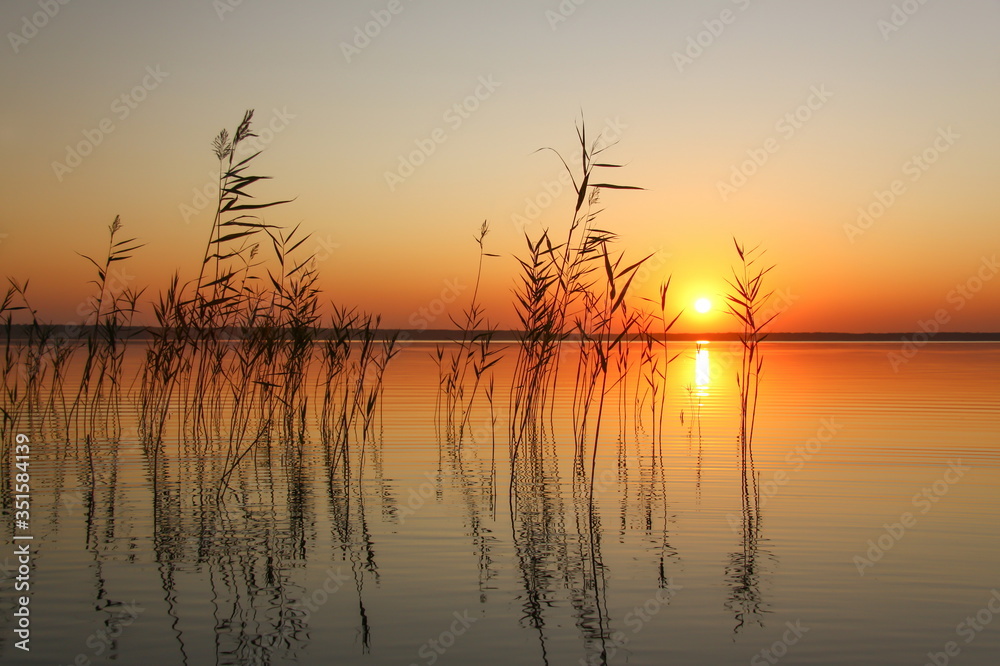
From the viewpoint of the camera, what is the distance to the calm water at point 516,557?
5.30 metres

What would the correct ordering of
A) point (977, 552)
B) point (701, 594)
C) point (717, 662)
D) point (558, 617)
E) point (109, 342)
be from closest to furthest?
1. point (717, 662)
2. point (558, 617)
3. point (701, 594)
4. point (977, 552)
5. point (109, 342)

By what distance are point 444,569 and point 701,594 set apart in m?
1.99

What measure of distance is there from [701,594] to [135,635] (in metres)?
3.80

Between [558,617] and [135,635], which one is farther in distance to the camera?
[558,617]

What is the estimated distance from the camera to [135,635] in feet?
17.5

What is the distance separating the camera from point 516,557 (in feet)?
23.7

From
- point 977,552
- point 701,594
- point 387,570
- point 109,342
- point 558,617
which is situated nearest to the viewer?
point 558,617

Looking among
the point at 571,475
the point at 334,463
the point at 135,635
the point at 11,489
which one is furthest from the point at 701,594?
the point at 11,489

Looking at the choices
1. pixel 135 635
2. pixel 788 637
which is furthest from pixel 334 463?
pixel 788 637

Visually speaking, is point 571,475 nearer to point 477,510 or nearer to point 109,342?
point 477,510

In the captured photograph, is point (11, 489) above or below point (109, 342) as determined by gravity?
below

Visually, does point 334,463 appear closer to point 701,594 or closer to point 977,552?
point 701,594

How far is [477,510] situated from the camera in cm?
902

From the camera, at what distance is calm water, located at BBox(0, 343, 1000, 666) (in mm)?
5305
